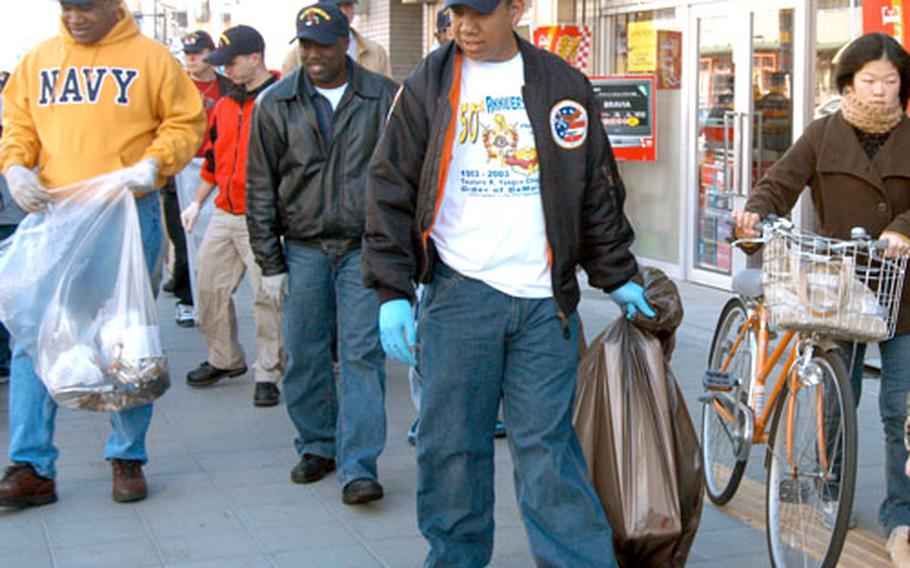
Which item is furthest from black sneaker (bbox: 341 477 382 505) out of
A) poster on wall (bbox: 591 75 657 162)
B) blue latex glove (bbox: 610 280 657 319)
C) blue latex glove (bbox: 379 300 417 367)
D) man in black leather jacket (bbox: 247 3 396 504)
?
poster on wall (bbox: 591 75 657 162)

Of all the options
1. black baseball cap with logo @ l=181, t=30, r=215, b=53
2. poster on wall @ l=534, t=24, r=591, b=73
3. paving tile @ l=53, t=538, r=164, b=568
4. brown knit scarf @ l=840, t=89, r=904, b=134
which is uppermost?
poster on wall @ l=534, t=24, r=591, b=73

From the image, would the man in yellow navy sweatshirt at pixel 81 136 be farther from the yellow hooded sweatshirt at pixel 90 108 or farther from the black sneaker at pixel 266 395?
the black sneaker at pixel 266 395

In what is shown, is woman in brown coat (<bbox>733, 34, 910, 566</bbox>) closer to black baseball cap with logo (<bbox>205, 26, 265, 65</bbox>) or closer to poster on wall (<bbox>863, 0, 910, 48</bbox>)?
poster on wall (<bbox>863, 0, 910, 48</bbox>)

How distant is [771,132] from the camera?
9.53 metres

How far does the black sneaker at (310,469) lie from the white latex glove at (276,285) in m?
0.68

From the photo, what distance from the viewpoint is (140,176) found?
5.21 metres

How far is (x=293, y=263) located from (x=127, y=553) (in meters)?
1.36

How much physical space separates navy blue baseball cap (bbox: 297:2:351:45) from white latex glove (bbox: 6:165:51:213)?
1126 millimetres

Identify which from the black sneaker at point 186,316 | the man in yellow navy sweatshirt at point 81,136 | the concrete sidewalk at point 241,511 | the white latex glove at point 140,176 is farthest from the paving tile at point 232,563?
the black sneaker at point 186,316

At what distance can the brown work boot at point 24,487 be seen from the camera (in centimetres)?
516

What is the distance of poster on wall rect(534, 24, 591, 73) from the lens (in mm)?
10828

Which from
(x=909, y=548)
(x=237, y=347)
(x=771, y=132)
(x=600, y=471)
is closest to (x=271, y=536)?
(x=600, y=471)

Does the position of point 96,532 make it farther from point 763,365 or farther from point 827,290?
point 827,290

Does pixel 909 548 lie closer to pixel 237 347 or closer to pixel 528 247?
pixel 528 247
